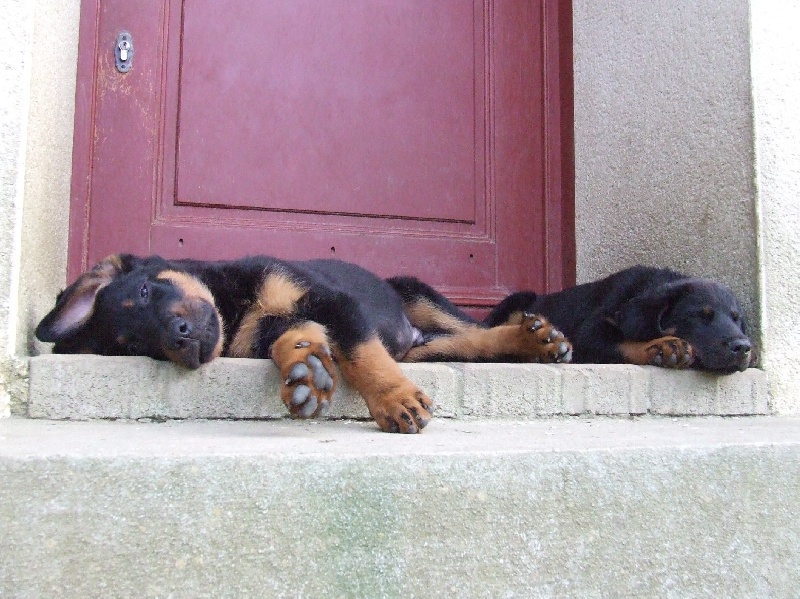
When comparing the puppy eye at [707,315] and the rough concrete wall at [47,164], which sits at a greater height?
the rough concrete wall at [47,164]

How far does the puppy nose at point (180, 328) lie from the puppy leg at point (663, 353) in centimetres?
216

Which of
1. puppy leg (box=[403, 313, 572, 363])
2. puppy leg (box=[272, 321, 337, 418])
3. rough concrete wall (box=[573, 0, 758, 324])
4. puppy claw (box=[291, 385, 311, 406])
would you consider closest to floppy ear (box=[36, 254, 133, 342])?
puppy leg (box=[272, 321, 337, 418])

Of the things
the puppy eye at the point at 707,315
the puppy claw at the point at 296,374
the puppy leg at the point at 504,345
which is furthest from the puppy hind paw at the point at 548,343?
the puppy claw at the point at 296,374

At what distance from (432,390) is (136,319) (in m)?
Result: 1.15

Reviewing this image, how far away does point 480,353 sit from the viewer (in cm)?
387

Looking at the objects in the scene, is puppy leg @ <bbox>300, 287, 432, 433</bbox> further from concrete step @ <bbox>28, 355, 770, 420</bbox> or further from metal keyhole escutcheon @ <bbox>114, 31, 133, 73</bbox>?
metal keyhole escutcheon @ <bbox>114, 31, 133, 73</bbox>

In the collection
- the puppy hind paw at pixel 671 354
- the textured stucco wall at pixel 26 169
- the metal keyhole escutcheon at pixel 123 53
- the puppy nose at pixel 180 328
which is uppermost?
the metal keyhole escutcheon at pixel 123 53

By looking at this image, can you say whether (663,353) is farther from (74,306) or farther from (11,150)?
(11,150)

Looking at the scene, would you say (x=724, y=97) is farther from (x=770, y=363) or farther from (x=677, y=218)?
(x=770, y=363)

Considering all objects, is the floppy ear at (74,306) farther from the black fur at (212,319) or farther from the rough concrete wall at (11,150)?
the rough concrete wall at (11,150)

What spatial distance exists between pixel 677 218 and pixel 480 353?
1.39m

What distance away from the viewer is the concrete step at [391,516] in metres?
1.70

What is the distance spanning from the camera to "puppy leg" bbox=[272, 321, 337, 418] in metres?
2.51

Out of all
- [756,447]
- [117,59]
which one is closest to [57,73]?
[117,59]
